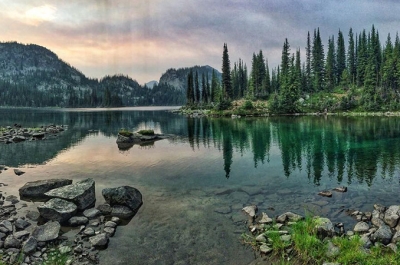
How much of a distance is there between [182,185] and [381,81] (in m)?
122

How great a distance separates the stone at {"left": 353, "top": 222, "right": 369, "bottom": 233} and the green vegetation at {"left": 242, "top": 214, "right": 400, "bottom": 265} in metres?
1.43

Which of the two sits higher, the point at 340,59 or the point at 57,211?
the point at 340,59

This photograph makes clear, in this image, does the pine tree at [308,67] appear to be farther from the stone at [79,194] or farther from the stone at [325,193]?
the stone at [79,194]

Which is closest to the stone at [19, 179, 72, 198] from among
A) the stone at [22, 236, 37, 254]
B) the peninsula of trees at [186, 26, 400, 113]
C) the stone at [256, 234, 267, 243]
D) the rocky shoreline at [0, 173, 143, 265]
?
the rocky shoreline at [0, 173, 143, 265]

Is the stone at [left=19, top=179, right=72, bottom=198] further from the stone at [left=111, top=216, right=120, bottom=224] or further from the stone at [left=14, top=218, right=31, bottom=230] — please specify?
the stone at [left=111, top=216, right=120, bottom=224]

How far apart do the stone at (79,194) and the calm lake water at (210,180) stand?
1.16m

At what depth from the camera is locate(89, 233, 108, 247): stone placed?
13180mm

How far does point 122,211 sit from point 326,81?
148m

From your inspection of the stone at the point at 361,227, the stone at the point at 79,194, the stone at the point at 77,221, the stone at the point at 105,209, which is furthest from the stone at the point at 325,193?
the stone at the point at 79,194

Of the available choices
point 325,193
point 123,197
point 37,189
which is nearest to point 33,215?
point 37,189

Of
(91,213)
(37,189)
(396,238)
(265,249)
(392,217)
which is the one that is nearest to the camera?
(265,249)

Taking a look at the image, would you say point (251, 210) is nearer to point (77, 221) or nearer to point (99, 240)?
point (99, 240)

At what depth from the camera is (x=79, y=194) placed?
58.1 ft

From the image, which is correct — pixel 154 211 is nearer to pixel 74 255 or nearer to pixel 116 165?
pixel 74 255
